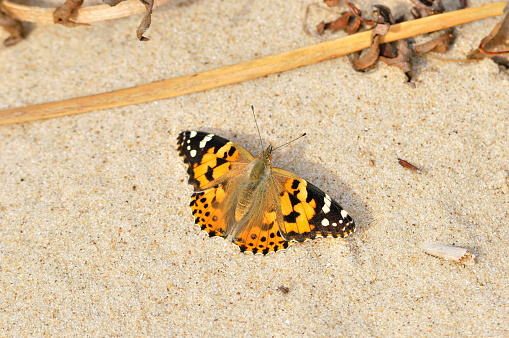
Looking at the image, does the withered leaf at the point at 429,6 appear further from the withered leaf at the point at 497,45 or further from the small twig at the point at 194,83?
the withered leaf at the point at 497,45

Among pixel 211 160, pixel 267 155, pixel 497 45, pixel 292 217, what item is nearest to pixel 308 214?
pixel 292 217

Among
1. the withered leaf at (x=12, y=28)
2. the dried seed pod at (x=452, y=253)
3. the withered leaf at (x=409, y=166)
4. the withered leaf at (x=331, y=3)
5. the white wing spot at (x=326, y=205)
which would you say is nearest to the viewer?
the white wing spot at (x=326, y=205)

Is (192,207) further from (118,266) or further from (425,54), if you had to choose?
(425,54)

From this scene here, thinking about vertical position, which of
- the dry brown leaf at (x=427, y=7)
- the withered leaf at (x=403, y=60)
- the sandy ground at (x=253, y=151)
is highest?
the dry brown leaf at (x=427, y=7)

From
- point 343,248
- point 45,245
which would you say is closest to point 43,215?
point 45,245

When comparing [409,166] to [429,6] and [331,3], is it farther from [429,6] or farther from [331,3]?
[331,3]

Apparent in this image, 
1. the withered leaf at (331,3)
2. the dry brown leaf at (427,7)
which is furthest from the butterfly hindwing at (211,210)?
the dry brown leaf at (427,7)
